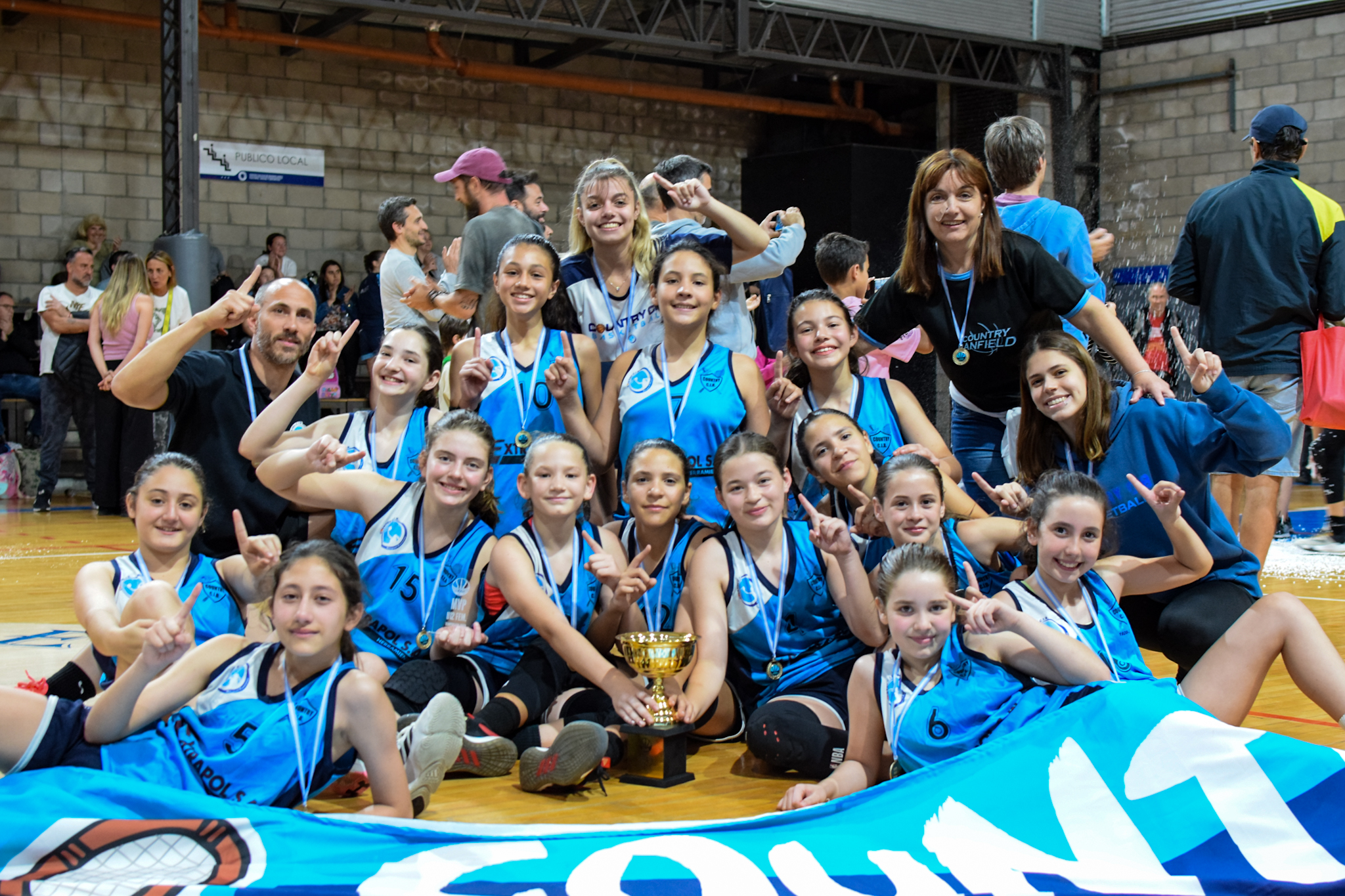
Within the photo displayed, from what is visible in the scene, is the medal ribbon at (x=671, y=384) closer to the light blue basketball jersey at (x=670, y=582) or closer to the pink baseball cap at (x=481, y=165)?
the light blue basketball jersey at (x=670, y=582)

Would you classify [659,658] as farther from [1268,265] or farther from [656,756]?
[1268,265]

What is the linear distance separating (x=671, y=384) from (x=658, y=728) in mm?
1209

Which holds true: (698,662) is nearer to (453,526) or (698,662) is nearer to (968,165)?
(453,526)

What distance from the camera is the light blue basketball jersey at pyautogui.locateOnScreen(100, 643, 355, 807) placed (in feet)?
8.34

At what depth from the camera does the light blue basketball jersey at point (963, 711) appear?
2.68m

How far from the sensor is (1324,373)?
499 centimetres

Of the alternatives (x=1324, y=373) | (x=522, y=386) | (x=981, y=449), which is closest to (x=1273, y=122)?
(x=1324, y=373)

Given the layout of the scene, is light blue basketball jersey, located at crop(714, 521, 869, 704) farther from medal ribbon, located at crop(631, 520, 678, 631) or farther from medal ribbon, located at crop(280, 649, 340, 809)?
medal ribbon, located at crop(280, 649, 340, 809)

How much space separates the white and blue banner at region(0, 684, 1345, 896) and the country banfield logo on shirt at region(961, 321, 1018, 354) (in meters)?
1.36

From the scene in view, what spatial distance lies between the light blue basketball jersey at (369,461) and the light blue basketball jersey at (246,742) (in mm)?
1146

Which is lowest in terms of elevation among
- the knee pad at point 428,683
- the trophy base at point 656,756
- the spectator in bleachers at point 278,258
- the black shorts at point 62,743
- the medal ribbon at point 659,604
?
the trophy base at point 656,756

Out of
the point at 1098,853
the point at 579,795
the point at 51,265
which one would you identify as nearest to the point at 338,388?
the point at 51,265

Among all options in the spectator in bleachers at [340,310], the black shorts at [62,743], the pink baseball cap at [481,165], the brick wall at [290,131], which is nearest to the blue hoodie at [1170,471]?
the black shorts at [62,743]

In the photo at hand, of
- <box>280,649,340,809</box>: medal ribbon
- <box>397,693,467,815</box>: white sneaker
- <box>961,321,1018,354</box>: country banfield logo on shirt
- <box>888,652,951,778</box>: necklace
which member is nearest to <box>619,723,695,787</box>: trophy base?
<box>397,693,467,815</box>: white sneaker
